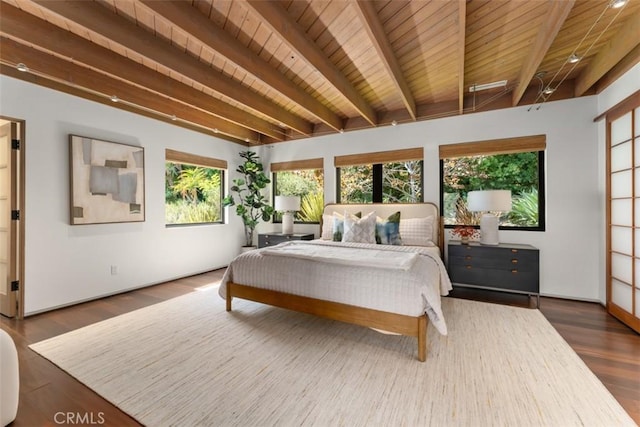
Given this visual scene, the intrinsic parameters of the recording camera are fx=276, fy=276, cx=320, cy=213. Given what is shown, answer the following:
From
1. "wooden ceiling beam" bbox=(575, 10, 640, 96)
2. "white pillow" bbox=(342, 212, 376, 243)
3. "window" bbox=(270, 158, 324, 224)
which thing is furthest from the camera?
"window" bbox=(270, 158, 324, 224)

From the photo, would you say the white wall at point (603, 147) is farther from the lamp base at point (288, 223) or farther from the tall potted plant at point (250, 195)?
the tall potted plant at point (250, 195)

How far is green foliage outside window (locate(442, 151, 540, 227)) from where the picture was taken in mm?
3821

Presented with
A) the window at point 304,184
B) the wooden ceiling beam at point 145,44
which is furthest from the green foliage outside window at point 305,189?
the wooden ceiling beam at point 145,44

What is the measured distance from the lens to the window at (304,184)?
536cm

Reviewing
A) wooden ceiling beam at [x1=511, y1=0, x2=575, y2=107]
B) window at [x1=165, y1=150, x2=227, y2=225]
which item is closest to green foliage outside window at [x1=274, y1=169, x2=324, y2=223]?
window at [x1=165, y1=150, x2=227, y2=225]

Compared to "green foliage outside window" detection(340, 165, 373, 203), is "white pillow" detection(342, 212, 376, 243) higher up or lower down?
lower down

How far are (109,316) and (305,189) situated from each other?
11.9ft

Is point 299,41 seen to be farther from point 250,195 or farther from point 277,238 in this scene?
point 250,195

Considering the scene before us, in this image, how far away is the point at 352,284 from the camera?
243 centimetres

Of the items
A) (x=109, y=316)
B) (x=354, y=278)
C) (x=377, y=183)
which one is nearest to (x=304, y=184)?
(x=377, y=183)

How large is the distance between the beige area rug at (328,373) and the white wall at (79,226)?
977 mm

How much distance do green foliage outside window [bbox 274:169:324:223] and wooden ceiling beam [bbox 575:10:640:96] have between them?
3793 mm

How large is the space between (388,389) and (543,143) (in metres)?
3.72

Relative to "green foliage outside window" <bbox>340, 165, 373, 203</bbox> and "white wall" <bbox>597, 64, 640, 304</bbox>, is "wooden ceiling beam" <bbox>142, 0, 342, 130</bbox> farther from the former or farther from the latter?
"white wall" <bbox>597, 64, 640, 304</bbox>
